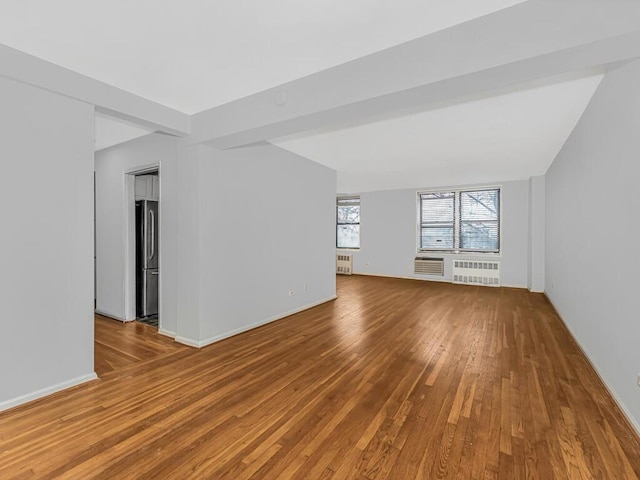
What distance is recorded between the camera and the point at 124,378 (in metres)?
2.87

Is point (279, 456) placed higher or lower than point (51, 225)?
lower

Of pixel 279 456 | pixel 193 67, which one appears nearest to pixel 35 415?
pixel 279 456

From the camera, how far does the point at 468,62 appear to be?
202cm

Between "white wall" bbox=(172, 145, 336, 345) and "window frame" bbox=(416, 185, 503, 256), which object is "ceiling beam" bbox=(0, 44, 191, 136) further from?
"window frame" bbox=(416, 185, 503, 256)

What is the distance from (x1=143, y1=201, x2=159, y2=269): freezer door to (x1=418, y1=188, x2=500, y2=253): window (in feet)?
22.9

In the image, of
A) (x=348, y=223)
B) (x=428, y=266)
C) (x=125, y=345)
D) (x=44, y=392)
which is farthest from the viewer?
(x=348, y=223)

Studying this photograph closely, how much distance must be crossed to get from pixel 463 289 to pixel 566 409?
546 cm

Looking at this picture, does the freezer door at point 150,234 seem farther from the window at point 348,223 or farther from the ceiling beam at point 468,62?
the window at point 348,223

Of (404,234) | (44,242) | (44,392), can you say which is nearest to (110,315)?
(44,392)

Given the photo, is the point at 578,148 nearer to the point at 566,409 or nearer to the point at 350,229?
the point at 566,409

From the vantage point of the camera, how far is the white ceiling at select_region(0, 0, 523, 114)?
1.89 meters

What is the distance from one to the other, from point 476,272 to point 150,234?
756cm

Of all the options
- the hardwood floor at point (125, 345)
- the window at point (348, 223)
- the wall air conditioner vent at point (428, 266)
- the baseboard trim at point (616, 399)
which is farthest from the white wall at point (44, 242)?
the window at point (348, 223)

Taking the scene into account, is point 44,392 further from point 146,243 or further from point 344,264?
point 344,264
